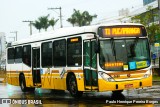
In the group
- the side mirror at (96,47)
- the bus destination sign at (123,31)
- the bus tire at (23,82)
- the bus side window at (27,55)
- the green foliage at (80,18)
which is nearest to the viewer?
the side mirror at (96,47)

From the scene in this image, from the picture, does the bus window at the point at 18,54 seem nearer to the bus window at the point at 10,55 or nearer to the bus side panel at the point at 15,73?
the bus side panel at the point at 15,73

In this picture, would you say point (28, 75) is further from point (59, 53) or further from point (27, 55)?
point (59, 53)

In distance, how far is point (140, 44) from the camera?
17.4 meters

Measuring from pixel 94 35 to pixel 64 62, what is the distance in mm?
2981

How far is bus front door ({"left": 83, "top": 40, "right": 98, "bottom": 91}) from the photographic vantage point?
1712 centimetres

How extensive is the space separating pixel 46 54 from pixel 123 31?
5.49 metres

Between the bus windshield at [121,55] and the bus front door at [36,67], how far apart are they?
259 inches

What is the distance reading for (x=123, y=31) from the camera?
56.9 feet

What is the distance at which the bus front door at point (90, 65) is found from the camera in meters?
17.1

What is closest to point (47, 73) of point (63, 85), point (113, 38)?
point (63, 85)

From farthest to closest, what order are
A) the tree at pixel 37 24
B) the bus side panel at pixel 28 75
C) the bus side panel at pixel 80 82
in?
the tree at pixel 37 24 < the bus side panel at pixel 28 75 < the bus side panel at pixel 80 82

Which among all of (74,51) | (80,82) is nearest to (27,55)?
(74,51)

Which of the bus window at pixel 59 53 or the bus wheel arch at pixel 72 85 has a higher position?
the bus window at pixel 59 53

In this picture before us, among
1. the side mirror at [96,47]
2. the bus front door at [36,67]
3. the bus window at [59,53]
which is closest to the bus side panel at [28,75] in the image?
the bus front door at [36,67]
